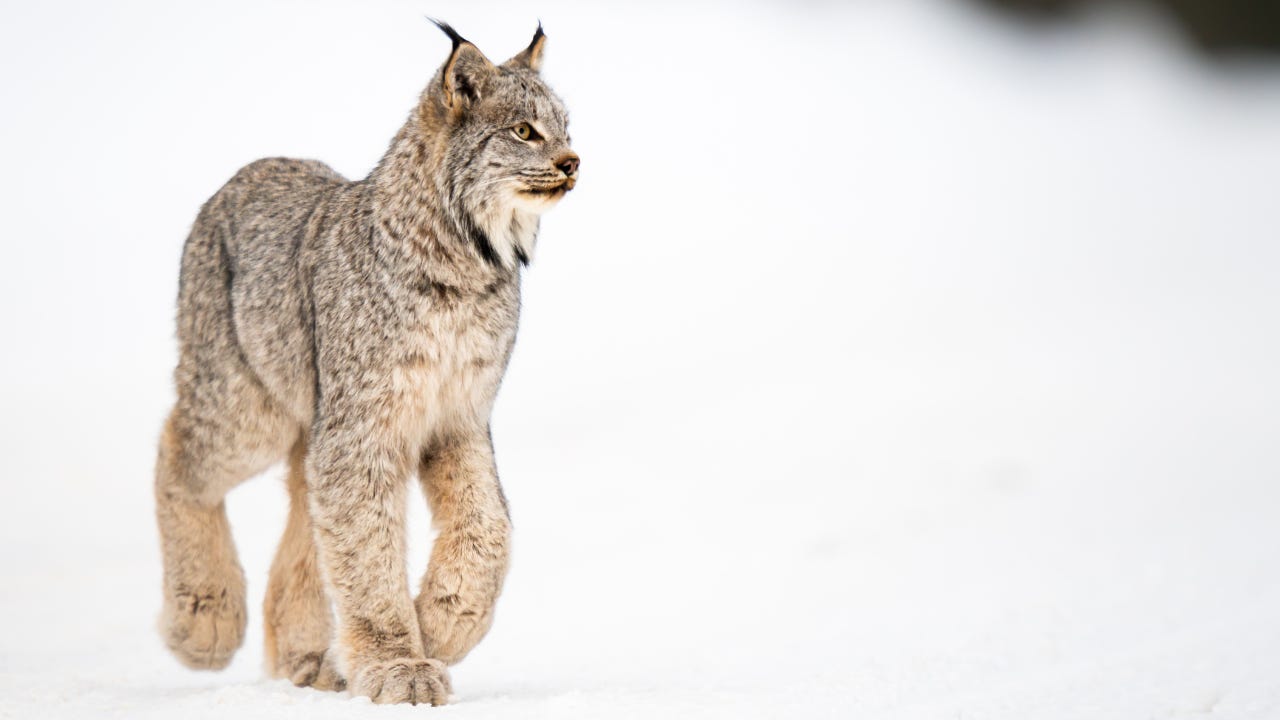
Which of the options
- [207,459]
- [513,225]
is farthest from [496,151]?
[207,459]

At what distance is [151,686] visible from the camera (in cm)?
517

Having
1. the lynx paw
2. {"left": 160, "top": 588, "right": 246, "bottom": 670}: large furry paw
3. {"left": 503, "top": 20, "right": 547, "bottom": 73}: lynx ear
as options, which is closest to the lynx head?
{"left": 503, "top": 20, "right": 547, "bottom": 73}: lynx ear

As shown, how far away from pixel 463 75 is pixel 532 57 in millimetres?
428

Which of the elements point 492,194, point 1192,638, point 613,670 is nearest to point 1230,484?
point 1192,638

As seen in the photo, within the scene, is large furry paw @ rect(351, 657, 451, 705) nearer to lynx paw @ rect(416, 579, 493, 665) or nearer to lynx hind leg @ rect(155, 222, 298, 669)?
lynx paw @ rect(416, 579, 493, 665)

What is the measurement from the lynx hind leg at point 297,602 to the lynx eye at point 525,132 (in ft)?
5.23

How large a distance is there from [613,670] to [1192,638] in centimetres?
216

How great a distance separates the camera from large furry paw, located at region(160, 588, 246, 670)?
5523 millimetres

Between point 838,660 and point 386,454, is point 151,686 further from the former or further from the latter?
point 838,660

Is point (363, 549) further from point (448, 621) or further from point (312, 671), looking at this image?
point (312, 671)

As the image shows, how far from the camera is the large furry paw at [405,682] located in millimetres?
4340

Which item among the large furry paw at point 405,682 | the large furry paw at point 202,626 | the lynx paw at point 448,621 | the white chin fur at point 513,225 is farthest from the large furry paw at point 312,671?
the white chin fur at point 513,225

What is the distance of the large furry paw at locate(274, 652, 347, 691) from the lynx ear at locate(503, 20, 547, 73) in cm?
208

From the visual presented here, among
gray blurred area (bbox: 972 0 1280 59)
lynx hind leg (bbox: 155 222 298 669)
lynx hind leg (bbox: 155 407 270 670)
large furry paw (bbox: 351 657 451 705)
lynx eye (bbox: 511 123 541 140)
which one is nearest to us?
large furry paw (bbox: 351 657 451 705)
